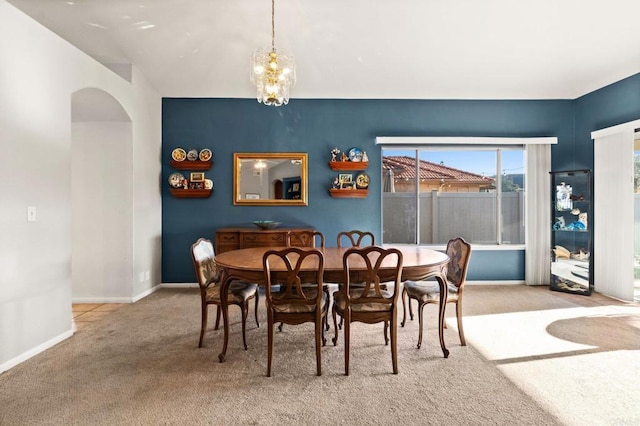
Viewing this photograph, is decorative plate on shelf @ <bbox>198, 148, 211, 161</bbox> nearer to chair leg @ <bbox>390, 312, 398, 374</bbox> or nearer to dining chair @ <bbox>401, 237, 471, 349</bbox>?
dining chair @ <bbox>401, 237, 471, 349</bbox>

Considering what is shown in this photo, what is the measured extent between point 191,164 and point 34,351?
2.90 metres

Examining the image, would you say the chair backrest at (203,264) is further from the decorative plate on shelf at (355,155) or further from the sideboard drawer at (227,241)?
the decorative plate on shelf at (355,155)

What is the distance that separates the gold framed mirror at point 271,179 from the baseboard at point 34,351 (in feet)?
8.53

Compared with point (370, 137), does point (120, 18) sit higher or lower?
higher

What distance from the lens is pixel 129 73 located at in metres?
4.29

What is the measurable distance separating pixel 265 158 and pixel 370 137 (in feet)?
5.30

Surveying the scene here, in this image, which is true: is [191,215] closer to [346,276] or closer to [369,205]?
[369,205]

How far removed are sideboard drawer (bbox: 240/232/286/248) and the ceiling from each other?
2070 millimetres

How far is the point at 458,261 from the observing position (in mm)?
3049

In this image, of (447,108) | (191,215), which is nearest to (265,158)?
(191,215)

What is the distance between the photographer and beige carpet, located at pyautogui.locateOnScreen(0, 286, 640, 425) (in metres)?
1.93

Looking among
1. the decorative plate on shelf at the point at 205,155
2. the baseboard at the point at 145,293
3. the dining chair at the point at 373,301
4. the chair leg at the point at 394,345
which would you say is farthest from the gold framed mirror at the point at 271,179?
the chair leg at the point at 394,345

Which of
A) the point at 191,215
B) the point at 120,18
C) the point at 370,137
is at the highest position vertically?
the point at 120,18

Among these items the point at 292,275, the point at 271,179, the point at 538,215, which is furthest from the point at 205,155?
the point at 538,215
